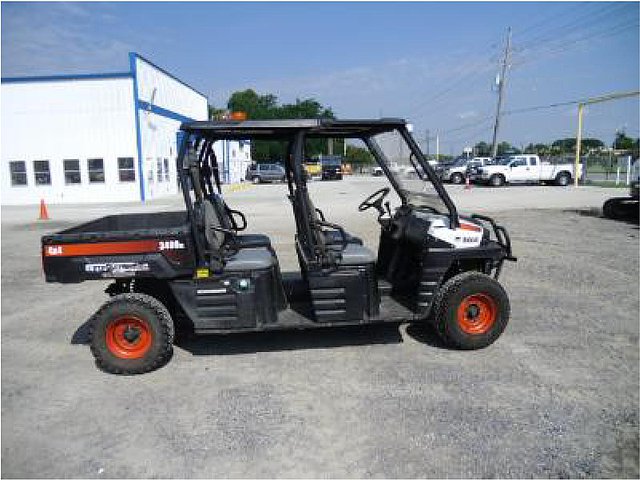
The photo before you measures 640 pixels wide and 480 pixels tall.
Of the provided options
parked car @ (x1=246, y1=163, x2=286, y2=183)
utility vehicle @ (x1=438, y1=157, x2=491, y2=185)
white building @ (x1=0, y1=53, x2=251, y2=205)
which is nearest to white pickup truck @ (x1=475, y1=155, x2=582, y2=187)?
utility vehicle @ (x1=438, y1=157, x2=491, y2=185)

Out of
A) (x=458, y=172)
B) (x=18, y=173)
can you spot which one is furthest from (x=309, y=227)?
(x=458, y=172)

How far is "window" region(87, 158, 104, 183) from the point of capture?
23.2 meters

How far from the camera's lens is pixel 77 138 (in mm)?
22922

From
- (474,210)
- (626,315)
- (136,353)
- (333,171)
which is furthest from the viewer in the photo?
(333,171)

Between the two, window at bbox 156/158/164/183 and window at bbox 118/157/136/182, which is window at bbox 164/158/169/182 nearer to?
window at bbox 156/158/164/183

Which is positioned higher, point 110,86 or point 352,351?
point 110,86

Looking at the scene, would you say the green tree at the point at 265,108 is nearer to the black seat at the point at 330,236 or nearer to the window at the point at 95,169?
the window at the point at 95,169

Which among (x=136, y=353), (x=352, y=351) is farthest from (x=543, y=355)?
(x=136, y=353)

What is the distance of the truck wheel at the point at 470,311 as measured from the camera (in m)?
4.55

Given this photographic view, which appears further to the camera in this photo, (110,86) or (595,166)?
(595,166)

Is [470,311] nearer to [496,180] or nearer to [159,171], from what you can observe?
[159,171]

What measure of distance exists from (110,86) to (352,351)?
71.3 ft

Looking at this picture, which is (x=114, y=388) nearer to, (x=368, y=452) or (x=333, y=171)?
(x=368, y=452)

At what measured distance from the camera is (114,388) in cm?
413
